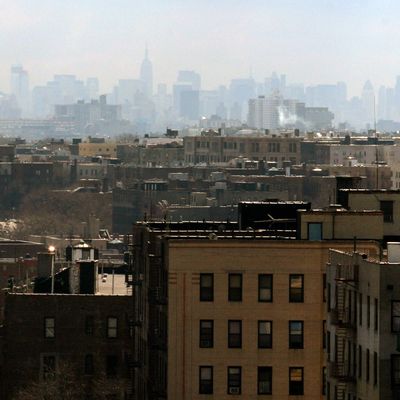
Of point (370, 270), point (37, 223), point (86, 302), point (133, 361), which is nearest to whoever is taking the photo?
point (370, 270)

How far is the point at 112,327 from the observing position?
64000mm

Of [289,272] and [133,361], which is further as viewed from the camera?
[133,361]

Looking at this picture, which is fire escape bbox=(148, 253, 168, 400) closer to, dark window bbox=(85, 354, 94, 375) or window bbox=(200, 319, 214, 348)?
window bbox=(200, 319, 214, 348)

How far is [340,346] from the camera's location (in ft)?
130

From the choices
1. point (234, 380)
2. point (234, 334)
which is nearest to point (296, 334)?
point (234, 334)

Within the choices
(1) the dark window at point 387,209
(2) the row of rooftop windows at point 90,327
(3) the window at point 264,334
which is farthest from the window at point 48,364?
(3) the window at point 264,334

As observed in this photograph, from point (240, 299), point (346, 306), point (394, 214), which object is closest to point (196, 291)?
point (240, 299)

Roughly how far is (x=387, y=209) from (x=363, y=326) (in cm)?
1089

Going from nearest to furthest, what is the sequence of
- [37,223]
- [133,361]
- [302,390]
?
[302,390] → [133,361] → [37,223]

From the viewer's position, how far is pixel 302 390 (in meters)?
45.5

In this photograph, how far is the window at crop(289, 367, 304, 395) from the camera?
45531mm

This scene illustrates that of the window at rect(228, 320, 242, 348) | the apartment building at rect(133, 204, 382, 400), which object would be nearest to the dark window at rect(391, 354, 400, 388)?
the apartment building at rect(133, 204, 382, 400)

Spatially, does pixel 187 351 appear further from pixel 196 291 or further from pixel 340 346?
pixel 340 346

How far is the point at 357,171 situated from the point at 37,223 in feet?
67.3
